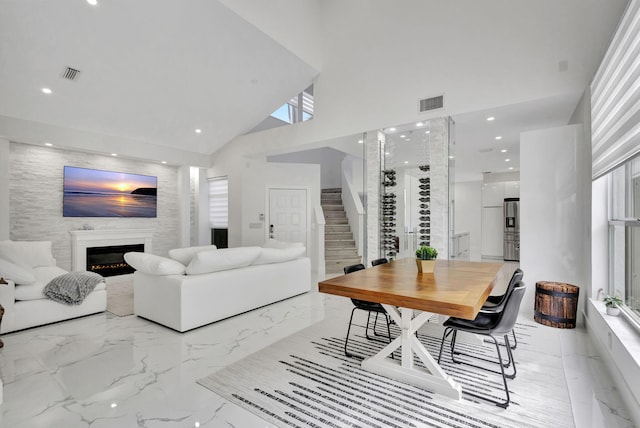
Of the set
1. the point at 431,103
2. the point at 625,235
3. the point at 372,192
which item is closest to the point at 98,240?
the point at 372,192

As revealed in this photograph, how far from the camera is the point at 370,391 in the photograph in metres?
2.15

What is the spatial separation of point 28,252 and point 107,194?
1.90 metres

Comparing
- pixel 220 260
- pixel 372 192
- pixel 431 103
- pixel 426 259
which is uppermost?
pixel 431 103

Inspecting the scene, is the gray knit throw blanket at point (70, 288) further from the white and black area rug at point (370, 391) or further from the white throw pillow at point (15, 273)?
the white and black area rug at point (370, 391)

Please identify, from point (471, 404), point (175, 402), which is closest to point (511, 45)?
point (471, 404)

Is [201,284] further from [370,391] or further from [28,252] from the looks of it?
[28,252]

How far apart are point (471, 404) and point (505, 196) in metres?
8.19

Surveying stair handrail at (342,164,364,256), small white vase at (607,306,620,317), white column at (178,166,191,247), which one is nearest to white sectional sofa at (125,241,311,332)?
stair handrail at (342,164,364,256)

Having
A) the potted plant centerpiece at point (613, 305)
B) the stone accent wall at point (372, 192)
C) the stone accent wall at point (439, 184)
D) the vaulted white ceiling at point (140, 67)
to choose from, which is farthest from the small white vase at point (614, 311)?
the vaulted white ceiling at point (140, 67)

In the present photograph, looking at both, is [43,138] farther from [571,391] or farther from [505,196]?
[505,196]

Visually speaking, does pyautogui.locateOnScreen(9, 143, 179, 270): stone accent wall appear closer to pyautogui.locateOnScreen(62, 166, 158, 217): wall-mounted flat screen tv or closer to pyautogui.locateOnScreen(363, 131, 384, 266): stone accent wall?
pyautogui.locateOnScreen(62, 166, 158, 217): wall-mounted flat screen tv

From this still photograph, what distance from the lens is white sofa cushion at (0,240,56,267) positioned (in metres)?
4.22

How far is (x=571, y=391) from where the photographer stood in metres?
2.17

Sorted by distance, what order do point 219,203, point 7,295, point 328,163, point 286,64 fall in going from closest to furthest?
point 7,295 < point 286,64 < point 219,203 < point 328,163
